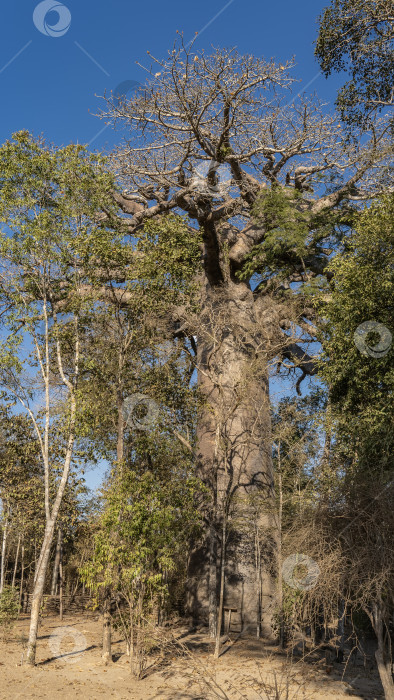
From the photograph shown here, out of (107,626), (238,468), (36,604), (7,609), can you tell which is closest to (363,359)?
(238,468)

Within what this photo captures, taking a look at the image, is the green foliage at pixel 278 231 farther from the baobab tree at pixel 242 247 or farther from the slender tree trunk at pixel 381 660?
the slender tree trunk at pixel 381 660

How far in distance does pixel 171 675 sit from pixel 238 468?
16.9 feet

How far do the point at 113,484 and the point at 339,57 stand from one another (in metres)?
8.21

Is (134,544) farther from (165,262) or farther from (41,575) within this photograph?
(165,262)

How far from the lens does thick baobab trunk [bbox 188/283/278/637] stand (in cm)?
1208

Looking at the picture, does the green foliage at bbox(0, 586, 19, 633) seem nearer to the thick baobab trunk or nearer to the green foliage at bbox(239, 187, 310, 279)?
the thick baobab trunk

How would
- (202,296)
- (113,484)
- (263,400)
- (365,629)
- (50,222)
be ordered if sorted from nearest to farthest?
(113,484) < (50,222) < (365,629) < (263,400) < (202,296)

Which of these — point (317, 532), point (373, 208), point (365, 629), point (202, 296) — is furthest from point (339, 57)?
point (365, 629)

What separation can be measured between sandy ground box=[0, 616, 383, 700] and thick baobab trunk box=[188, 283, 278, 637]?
109cm

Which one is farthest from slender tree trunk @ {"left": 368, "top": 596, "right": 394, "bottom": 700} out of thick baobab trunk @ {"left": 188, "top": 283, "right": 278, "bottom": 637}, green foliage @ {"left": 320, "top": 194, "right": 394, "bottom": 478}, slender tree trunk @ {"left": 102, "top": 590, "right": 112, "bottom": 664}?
thick baobab trunk @ {"left": 188, "top": 283, "right": 278, "bottom": 637}

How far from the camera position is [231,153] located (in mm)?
14664

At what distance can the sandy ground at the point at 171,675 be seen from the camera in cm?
802

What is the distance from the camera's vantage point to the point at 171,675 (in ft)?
30.5

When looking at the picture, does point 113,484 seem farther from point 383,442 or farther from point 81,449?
point 383,442
